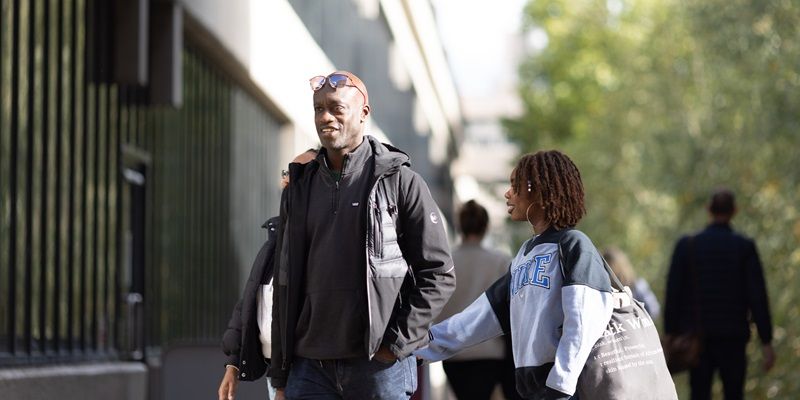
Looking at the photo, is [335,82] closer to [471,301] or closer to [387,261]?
[387,261]

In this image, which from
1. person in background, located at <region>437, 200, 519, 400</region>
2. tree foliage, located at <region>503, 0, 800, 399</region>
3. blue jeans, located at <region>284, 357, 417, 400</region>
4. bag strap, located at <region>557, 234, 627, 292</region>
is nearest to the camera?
blue jeans, located at <region>284, 357, 417, 400</region>

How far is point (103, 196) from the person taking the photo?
36.5ft

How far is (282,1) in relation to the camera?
1633 centimetres

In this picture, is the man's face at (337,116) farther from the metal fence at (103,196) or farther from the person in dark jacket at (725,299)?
the person in dark jacket at (725,299)

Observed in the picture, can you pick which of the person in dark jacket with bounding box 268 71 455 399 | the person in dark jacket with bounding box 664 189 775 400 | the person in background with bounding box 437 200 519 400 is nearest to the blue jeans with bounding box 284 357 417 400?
the person in dark jacket with bounding box 268 71 455 399

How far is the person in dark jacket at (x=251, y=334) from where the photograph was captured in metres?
5.11

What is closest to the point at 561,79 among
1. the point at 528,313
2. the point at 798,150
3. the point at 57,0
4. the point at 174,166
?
the point at 798,150

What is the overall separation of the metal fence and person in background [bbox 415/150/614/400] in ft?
13.4

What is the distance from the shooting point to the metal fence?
29.9 ft

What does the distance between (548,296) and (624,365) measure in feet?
1.09

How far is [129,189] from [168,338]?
172cm

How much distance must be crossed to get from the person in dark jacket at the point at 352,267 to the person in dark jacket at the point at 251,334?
0.17 metres

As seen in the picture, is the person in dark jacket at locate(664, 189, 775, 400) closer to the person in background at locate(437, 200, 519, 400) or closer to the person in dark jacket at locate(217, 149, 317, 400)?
the person in background at locate(437, 200, 519, 400)

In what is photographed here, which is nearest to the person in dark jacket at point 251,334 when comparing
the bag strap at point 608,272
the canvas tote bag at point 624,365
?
the bag strap at point 608,272
